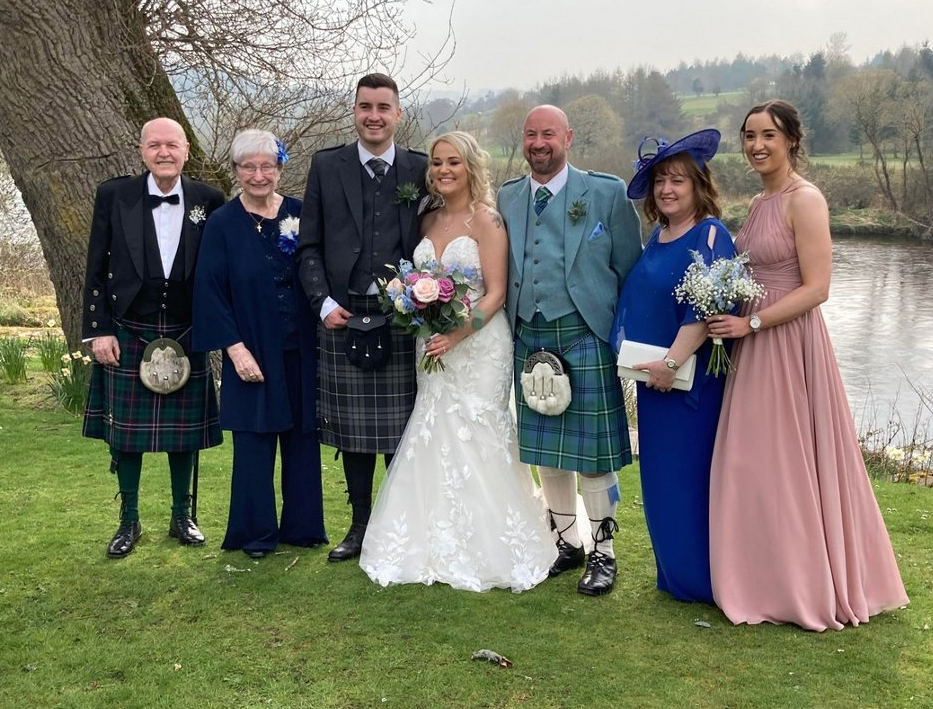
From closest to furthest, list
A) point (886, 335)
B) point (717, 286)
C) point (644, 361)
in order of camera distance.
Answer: point (717, 286) → point (644, 361) → point (886, 335)

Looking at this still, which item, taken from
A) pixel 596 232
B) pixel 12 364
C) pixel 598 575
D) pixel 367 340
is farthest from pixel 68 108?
pixel 598 575

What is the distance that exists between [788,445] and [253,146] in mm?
2456

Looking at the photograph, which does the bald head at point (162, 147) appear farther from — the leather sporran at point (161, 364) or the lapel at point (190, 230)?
the leather sporran at point (161, 364)

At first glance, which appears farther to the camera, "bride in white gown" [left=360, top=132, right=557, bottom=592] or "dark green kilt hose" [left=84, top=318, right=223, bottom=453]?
"dark green kilt hose" [left=84, top=318, right=223, bottom=453]

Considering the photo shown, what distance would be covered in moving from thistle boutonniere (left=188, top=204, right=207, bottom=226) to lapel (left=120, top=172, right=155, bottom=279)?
172 mm

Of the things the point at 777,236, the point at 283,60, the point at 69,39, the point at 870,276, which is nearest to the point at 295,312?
the point at 777,236

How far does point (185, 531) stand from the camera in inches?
175

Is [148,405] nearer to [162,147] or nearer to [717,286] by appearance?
[162,147]

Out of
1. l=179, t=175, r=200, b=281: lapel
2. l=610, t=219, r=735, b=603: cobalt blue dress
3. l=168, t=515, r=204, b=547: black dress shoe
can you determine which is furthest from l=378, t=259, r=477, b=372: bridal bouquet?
l=168, t=515, r=204, b=547: black dress shoe

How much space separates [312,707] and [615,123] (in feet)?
77.0

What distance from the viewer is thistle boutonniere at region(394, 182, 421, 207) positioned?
12.8 feet

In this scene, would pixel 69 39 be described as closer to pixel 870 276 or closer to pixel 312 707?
pixel 312 707

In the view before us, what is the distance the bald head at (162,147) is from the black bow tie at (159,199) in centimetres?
7

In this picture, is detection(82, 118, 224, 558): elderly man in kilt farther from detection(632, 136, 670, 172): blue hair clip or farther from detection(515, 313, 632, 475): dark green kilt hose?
detection(632, 136, 670, 172): blue hair clip
